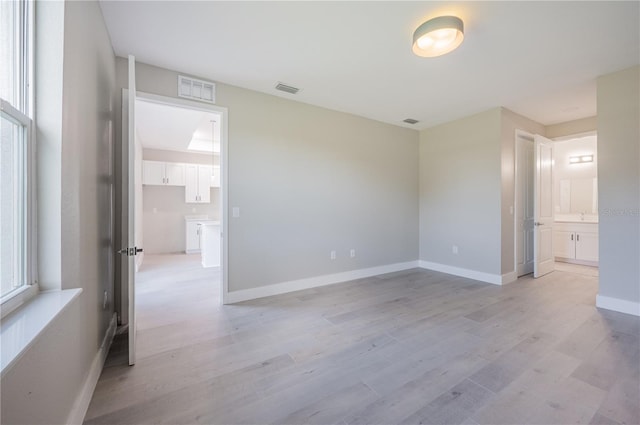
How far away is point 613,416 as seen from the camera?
1458 millimetres

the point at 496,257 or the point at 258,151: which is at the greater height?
the point at 258,151

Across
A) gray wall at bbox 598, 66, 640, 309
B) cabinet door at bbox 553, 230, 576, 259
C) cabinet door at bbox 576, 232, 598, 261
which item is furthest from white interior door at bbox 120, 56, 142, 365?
cabinet door at bbox 576, 232, 598, 261

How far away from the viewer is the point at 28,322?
990 mm

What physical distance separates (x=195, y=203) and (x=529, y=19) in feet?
25.0

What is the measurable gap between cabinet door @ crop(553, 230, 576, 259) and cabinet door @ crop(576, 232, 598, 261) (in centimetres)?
8

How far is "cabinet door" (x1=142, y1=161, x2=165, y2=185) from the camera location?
6477 mm

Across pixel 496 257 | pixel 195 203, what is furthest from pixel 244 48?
pixel 195 203

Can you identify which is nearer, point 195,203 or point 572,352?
point 572,352

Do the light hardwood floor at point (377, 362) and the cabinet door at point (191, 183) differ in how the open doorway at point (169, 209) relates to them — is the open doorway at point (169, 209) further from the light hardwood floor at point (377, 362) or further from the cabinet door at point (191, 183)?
the light hardwood floor at point (377, 362)

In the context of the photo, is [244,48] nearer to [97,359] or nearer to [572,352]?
[97,359]

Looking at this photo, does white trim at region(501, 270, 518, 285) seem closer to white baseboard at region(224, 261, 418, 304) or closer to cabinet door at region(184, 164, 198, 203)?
white baseboard at region(224, 261, 418, 304)

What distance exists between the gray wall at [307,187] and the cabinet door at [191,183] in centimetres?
461

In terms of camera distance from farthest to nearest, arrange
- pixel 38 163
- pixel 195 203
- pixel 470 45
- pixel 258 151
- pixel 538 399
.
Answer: pixel 195 203 → pixel 258 151 → pixel 470 45 → pixel 538 399 → pixel 38 163

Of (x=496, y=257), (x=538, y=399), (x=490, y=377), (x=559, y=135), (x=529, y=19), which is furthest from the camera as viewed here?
(x=559, y=135)
